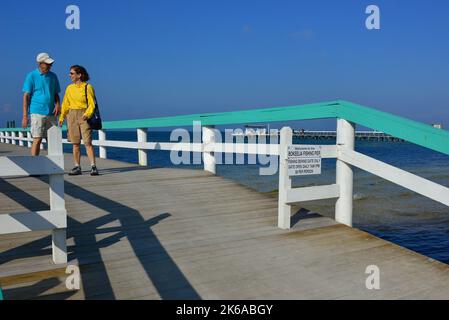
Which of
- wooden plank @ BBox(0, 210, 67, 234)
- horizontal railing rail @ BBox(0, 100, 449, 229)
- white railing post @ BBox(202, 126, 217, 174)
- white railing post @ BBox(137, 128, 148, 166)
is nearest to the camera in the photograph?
wooden plank @ BBox(0, 210, 67, 234)

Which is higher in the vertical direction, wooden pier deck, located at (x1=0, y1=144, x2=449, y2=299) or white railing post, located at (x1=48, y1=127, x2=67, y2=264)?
white railing post, located at (x1=48, y1=127, x2=67, y2=264)

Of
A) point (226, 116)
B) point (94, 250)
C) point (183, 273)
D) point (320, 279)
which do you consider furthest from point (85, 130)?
point (320, 279)

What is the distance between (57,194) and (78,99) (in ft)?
13.7

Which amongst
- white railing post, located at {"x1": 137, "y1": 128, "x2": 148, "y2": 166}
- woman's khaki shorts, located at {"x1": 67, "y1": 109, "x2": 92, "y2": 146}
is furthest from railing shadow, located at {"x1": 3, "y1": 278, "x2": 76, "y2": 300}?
white railing post, located at {"x1": 137, "y1": 128, "x2": 148, "y2": 166}

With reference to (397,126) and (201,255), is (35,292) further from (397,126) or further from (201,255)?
(397,126)

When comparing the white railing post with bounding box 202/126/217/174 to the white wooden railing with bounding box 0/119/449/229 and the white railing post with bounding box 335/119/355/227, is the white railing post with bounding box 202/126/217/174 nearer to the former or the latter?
the white wooden railing with bounding box 0/119/449/229

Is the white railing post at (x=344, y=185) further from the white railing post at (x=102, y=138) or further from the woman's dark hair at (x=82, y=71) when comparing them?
the white railing post at (x=102, y=138)

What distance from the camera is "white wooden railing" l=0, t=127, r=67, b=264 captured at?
326 centimetres

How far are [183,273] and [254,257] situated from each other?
0.72 m

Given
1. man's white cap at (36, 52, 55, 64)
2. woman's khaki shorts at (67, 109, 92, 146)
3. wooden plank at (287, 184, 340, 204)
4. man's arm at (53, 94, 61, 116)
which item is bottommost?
wooden plank at (287, 184, 340, 204)

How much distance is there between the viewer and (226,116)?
265 inches

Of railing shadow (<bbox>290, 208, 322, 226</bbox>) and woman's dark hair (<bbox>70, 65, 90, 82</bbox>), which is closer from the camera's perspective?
railing shadow (<bbox>290, 208, 322, 226</bbox>)

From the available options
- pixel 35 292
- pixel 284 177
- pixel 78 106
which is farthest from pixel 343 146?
pixel 78 106

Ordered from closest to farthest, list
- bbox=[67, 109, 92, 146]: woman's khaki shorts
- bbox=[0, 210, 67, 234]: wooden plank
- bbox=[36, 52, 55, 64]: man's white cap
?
bbox=[0, 210, 67, 234]: wooden plank → bbox=[36, 52, 55, 64]: man's white cap → bbox=[67, 109, 92, 146]: woman's khaki shorts
